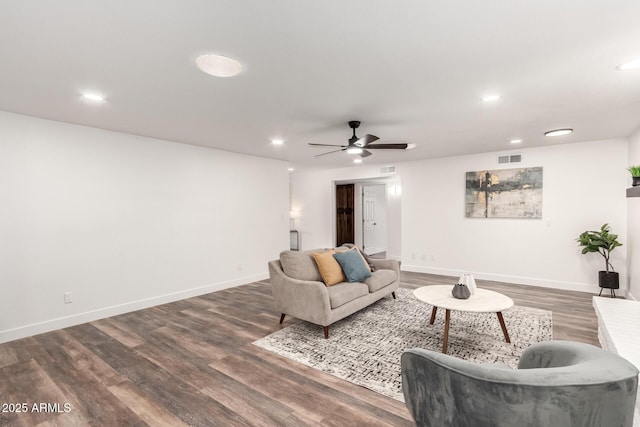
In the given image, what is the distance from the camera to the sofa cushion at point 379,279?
12.7 ft

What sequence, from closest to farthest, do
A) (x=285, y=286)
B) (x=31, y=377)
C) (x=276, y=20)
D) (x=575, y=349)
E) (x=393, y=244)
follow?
(x=575, y=349), (x=276, y=20), (x=31, y=377), (x=285, y=286), (x=393, y=244)

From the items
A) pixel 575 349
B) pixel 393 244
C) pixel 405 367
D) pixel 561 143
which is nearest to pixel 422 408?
pixel 405 367

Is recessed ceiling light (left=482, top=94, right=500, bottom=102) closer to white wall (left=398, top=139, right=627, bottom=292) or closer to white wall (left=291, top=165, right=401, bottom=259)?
white wall (left=398, top=139, right=627, bottom=292)

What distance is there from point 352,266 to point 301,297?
2.85 feet

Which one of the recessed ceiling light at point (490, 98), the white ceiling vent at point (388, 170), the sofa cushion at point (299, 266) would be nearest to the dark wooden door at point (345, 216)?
the white ceiling vent at point (388, 170)

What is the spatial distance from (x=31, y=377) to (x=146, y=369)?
2.97 feet

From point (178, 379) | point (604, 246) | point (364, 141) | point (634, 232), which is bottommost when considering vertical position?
point (178, 379)

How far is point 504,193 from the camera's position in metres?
5.48

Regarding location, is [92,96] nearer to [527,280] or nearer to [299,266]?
[299,266]

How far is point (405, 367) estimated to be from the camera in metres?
1.29

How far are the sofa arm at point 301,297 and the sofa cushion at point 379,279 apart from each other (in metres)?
0.87

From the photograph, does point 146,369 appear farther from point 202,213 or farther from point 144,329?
point 202,213

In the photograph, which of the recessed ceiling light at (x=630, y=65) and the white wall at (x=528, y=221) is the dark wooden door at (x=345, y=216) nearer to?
the white wall at (x=528, y=221)

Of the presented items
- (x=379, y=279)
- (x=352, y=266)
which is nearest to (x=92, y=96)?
(x=352, y=266)
